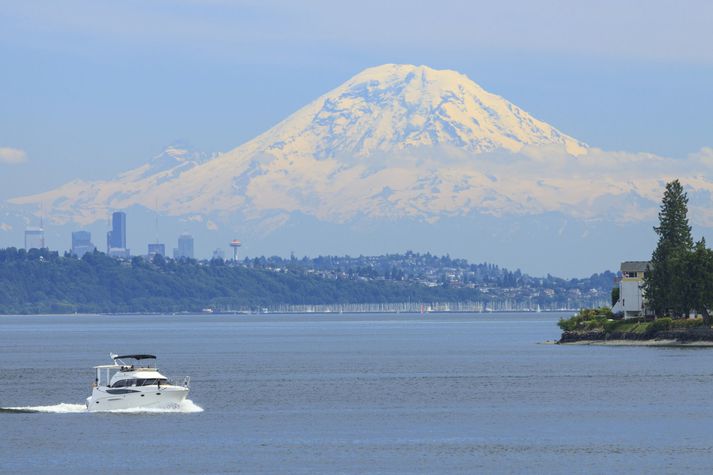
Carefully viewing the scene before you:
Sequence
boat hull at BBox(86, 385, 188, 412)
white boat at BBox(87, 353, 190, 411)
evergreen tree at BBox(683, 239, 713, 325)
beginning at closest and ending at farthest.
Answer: boat hull at BBox(86, 385, 188, 412) < white boat at BBox(87, 353, 190, 411) < evergreen tree at BBox(683, 239, 713, 325)

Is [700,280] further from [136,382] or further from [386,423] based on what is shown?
[136,382]

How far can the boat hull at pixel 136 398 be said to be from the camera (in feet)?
339

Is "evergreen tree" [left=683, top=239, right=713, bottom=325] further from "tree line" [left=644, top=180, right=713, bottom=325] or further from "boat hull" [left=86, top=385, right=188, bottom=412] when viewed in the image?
"boat hull" [left=86, top=385, right=188, bottom=412]

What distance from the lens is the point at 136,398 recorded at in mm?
103188

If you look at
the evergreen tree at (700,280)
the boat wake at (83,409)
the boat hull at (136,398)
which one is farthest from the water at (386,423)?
the evergreen tree at (700,280)

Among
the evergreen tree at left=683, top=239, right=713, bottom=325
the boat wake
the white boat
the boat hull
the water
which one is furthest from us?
the evergreen tree at left=683, top=239, right=713, bottom=325

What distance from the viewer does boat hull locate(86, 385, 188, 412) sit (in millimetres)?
103312

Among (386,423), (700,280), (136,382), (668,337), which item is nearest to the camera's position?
(386,423)

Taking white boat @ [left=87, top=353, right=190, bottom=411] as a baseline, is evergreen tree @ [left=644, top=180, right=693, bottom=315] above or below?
above

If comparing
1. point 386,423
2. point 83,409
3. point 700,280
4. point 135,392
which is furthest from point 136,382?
point 700,280

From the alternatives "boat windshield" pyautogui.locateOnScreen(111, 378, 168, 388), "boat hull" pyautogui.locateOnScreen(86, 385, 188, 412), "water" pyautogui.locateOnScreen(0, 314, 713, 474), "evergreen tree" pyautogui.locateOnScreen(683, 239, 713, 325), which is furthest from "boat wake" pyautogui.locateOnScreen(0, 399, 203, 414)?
"evergreen tree" pyautogui.locateOnScreen(683, 239, 713, 325)

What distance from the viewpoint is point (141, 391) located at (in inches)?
4063

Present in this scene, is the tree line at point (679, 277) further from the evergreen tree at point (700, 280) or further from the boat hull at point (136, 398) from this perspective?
the boat hull at point (136, 398)

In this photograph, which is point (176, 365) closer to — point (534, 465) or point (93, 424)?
point (93, 424)
